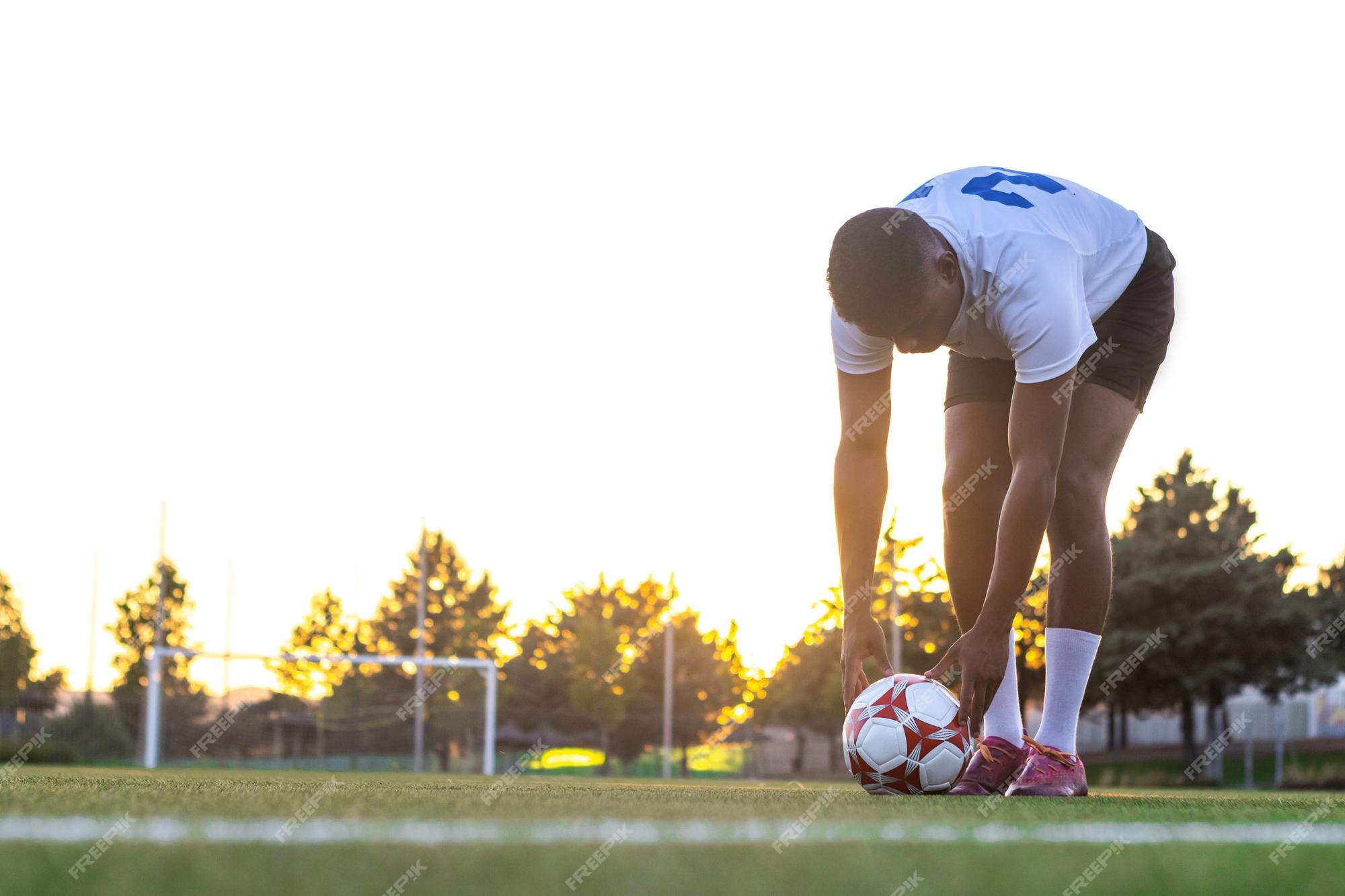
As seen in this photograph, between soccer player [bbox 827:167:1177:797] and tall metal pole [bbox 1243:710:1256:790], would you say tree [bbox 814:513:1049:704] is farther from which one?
soccer player [bbox 827:167:1177:797]

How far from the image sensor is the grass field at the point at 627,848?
4.50 ft

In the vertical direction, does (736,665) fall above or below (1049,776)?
below

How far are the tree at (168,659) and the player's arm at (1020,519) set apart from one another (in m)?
24.1

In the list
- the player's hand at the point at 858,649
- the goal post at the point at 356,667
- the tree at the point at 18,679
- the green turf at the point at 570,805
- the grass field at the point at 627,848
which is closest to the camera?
the grass field at the point at 627,848

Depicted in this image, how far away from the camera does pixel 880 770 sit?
355cm

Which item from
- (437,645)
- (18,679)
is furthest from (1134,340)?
(437,645)

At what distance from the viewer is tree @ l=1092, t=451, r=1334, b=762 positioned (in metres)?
28.9

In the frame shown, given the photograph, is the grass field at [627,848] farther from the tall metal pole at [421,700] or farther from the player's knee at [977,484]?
the tall metal pole at [421,700]

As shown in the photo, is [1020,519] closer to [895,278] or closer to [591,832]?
[895,278]

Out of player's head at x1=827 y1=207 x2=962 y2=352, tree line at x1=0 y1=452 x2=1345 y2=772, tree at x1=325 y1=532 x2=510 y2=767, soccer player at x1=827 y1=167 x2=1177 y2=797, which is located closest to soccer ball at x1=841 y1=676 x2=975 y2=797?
soccer player at x1=827 y1=167 x2=1177 y2=797

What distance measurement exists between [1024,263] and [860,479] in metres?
0.97

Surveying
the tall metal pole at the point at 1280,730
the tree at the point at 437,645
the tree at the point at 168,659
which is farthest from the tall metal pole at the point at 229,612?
the tall metal pole at the point at 1280,730

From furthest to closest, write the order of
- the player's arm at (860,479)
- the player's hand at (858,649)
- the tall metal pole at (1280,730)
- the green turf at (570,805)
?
the tall metal pole at (1280,730)
the player's arm at (860,479)
the player's hand at (858,649)
the green turf at (570,805)

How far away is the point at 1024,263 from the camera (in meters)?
3.30
